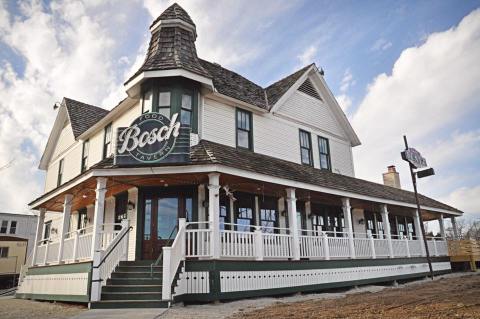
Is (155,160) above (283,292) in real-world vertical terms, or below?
above

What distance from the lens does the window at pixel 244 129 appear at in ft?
49.4

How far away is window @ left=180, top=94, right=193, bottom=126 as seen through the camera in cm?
1332

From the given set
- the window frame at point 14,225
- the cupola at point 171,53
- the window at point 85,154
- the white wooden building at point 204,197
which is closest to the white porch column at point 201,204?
the white wooden building at point 204,197

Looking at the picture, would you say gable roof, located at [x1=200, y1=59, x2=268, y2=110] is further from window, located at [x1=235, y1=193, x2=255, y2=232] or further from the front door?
the front door

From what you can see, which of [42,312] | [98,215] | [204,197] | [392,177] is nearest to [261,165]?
[204,197]

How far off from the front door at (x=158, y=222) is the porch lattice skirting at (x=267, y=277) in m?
2.42

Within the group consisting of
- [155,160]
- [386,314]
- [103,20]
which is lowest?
[386,314]

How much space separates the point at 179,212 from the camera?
1266cm

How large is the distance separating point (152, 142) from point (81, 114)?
11.6 metres

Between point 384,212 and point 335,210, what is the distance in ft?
7.48

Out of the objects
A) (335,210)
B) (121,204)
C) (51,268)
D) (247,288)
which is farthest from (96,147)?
(335,210)

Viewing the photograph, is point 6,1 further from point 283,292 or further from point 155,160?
point 283,292

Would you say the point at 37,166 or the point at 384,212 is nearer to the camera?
the point at 384,212

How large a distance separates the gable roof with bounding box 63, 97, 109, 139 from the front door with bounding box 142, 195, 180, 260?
28.4ft
